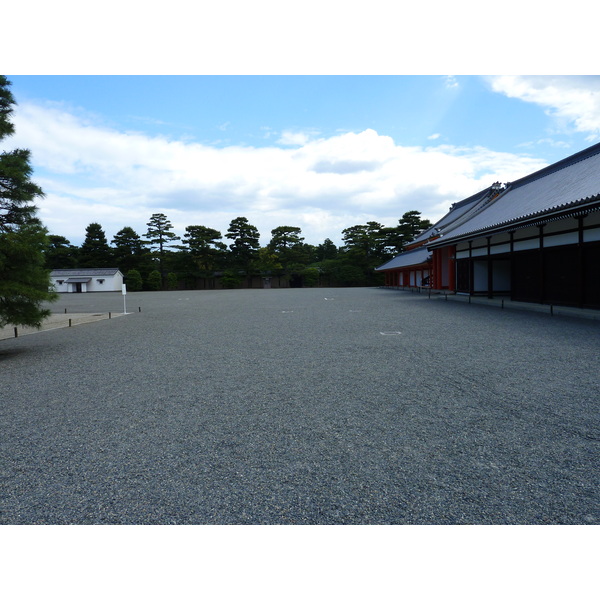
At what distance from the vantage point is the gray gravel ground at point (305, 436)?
2.50 m

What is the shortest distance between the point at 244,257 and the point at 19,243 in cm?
4588

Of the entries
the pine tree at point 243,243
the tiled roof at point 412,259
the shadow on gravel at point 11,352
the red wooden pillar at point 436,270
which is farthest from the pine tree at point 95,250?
the shadow on gravel at point 11,352

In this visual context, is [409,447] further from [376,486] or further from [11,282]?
[11,282]

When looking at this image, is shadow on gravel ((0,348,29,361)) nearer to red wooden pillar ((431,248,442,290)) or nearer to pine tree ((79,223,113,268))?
red wooden pillar ((431,248,442,290))

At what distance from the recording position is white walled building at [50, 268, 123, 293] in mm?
51719

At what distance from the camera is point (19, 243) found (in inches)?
293

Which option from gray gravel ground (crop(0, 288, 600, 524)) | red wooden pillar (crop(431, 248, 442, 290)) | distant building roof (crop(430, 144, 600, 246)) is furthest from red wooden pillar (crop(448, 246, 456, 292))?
gray gravel ground (crop(0, 288, 600, 524))

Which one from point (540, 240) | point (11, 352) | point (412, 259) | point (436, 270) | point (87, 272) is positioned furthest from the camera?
point (87, 272)

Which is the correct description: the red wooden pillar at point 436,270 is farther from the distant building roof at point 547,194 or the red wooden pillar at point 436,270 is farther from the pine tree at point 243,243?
the pine tree at point 243,243

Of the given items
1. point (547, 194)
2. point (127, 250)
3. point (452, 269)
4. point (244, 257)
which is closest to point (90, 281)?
point (127, 250)

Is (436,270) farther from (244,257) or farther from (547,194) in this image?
(244,257)

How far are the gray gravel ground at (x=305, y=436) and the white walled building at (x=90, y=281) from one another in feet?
161

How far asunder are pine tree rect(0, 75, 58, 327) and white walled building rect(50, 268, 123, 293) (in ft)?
155

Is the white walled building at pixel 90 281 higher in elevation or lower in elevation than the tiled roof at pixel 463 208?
lower
